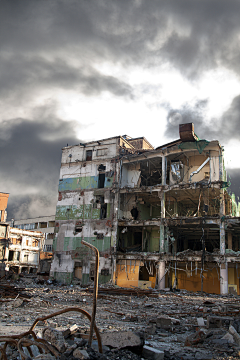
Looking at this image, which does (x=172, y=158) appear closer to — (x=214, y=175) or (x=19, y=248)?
(x=214, y=175)

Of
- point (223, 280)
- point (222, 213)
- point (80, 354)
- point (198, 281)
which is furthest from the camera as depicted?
point (198, 281)

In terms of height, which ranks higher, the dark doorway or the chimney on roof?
the chimney on roof

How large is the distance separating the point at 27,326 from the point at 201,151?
25975 mm

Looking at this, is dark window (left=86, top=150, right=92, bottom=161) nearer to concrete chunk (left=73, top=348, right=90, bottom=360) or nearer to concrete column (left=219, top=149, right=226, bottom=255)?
concrete column (left=219, top=149, right=226, bottom=255)

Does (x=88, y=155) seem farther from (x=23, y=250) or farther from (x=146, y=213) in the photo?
(x=23, y=250)

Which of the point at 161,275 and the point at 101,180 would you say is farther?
the point at 101,180

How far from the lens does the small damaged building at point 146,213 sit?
31.0 metres

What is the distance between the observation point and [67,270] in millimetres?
36625

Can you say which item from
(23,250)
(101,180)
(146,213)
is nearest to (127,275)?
(146,213)

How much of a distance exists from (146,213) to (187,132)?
1202 cm

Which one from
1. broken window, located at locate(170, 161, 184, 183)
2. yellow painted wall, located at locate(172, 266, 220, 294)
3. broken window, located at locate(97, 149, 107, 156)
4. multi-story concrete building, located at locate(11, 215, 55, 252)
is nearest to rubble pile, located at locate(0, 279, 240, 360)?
broken window, located at locate(170, 161, 184, 183)

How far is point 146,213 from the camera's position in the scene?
127 feet

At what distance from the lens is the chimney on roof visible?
31.7m

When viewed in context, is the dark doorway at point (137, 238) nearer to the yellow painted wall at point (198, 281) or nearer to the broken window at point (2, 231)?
the yellow painted wall at point (198, 281)
